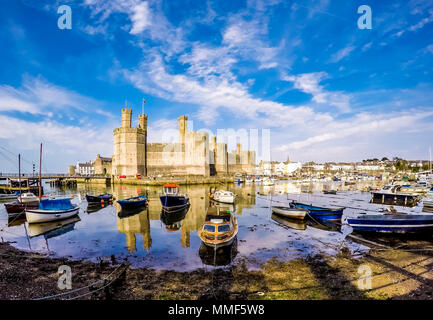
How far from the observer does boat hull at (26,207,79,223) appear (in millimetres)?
16828

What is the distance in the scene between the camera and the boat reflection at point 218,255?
398 inches

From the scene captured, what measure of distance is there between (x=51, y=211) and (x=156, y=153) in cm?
4737

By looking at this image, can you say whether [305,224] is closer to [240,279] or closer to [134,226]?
[240,279]

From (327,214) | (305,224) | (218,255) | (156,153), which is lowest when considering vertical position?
(305,224)

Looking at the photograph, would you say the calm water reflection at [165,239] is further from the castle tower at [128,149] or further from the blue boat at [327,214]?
the castle tower at [128,149]

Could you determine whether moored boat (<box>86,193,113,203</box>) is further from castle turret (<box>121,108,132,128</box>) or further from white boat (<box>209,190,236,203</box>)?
castle turret (<box>121,108,132,128</box>)

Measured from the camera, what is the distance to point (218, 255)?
10.9 m

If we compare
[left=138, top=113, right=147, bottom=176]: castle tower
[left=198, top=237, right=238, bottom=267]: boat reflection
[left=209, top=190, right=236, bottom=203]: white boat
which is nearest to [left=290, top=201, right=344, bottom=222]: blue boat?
[left=198, top=237, right=238, bottom=267]: boat reflection

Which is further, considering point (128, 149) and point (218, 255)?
point (128, 149)

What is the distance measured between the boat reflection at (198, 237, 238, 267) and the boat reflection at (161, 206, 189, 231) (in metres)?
5.03

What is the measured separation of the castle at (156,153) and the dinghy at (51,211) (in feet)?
135

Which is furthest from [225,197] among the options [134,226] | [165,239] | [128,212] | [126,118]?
[126,118]

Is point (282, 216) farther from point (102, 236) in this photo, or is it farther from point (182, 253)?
point (102, 236)

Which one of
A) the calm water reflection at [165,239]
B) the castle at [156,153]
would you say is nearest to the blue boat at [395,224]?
the calm water reflection at [165,239]
